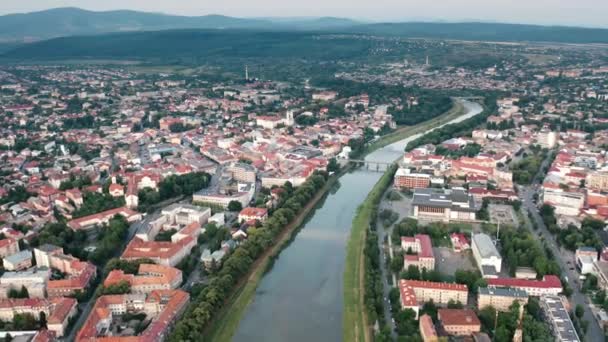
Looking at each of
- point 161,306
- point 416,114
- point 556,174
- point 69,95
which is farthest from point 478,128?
point 69,95

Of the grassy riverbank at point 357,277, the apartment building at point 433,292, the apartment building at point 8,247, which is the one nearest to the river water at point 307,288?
the grassy riverbank at point 357,277

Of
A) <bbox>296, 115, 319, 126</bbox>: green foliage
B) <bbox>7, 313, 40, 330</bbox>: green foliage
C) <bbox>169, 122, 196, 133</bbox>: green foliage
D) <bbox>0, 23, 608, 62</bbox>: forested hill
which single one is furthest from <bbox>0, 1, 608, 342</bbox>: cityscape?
<bbox>0, 23, 608, 62</bbox>: forested hill

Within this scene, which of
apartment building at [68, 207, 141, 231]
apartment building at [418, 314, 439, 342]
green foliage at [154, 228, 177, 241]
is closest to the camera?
apartment building at [418, 314, 439, 342]

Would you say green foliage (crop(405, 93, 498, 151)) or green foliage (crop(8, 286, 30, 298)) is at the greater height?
green foliage (crop(405, 93, 498, 151))

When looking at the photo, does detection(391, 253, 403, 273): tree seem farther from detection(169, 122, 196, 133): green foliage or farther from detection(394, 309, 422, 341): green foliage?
detection(169, 122, 196, 133): green foliage

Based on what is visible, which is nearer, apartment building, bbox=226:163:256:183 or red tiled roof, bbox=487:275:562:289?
red tiled roof, bbox=487:275:562:289

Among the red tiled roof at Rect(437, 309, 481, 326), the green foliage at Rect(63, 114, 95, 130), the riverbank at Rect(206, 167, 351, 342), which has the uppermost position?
the green foliage at Rect(63, 114, 95, 130)

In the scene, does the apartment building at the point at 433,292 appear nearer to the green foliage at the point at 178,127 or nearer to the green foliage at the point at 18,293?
the green foliage at the point at 18,293
